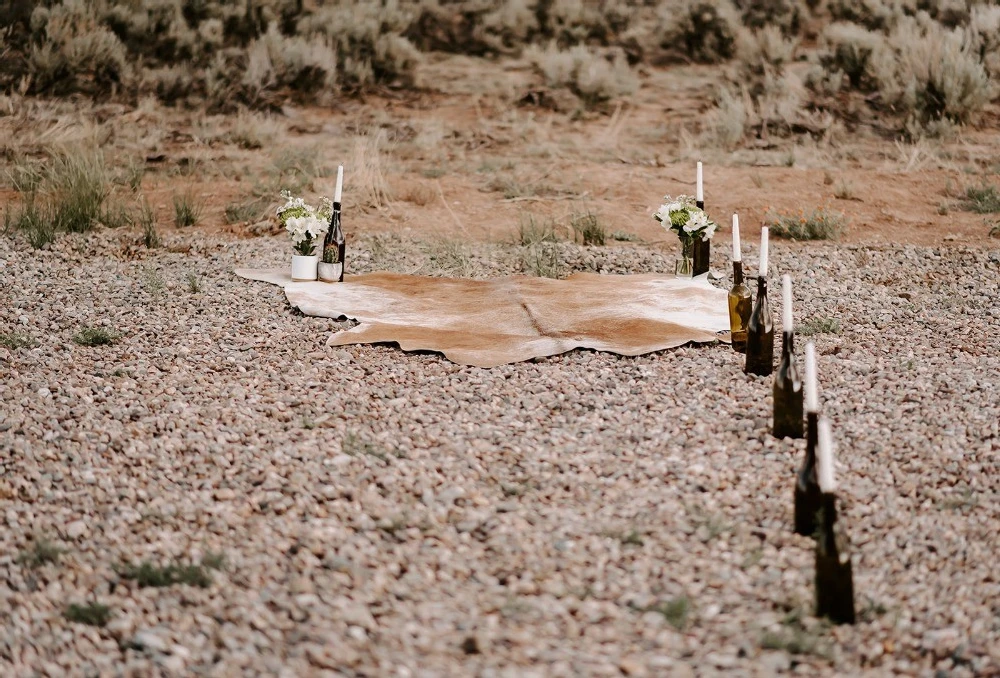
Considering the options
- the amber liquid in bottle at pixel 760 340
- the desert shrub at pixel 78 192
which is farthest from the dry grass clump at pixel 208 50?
the amber liquid in bottle at pixel 760 340

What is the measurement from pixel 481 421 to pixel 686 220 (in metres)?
Answer: 2.51

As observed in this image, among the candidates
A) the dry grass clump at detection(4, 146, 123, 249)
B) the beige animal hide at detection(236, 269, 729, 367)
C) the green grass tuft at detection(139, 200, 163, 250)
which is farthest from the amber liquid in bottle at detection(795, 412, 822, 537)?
the dry grass clump at detection(4, 146, 123, 249)

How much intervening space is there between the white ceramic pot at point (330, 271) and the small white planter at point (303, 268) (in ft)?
0.13

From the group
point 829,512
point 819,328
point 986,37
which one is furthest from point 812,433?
point 986,37

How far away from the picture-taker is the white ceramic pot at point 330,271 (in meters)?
6.38

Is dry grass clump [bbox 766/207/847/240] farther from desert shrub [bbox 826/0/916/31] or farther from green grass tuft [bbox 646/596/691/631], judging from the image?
desert shrub [bbox 826/0/916/31]

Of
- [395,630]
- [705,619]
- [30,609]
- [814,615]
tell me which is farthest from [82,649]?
[814,615]

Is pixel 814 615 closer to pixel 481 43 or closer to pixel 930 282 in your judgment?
pixel 930 282

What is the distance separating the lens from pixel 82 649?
2639 millimetres

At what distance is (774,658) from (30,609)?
71.4 inches

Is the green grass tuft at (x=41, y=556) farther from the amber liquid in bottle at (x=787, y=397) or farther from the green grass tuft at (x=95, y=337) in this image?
the amber liquid in bottle at (x=787, y=397)

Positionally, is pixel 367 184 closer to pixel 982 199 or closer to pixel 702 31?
pixel 982 199

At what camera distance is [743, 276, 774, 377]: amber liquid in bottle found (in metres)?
4.65

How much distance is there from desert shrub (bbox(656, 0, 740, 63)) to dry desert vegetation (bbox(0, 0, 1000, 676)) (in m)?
3.12
